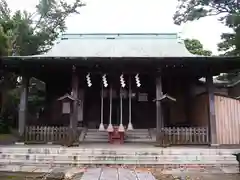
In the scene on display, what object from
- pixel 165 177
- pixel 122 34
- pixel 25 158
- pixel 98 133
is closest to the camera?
pixel 165 177

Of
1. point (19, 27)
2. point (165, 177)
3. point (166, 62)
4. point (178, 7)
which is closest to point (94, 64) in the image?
point (166, 62)

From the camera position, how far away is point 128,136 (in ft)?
43.0

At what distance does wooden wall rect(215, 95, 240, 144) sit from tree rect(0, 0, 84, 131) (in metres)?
10.4

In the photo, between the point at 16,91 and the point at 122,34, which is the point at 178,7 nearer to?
the point at 122,34

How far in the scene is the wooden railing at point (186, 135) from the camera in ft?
36.5

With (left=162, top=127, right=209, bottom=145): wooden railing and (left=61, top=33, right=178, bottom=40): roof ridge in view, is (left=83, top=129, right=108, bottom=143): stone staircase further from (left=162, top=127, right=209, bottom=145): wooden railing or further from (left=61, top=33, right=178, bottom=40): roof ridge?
(left=61, top=33, right=178, bottom=40): roof ridge

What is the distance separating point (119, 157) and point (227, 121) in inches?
228

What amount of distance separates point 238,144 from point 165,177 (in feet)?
19.6

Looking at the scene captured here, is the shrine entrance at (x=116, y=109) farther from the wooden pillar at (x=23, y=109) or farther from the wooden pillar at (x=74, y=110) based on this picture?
the wooden pillar at (x=23, y=109)

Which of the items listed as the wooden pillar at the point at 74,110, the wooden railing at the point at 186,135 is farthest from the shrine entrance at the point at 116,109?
the wooden railing at the point at 186,135

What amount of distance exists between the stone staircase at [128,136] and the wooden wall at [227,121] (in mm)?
3170

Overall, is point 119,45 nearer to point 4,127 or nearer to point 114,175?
point 4,127

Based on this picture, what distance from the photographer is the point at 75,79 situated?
459 inches

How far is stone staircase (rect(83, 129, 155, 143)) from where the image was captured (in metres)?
12.8
